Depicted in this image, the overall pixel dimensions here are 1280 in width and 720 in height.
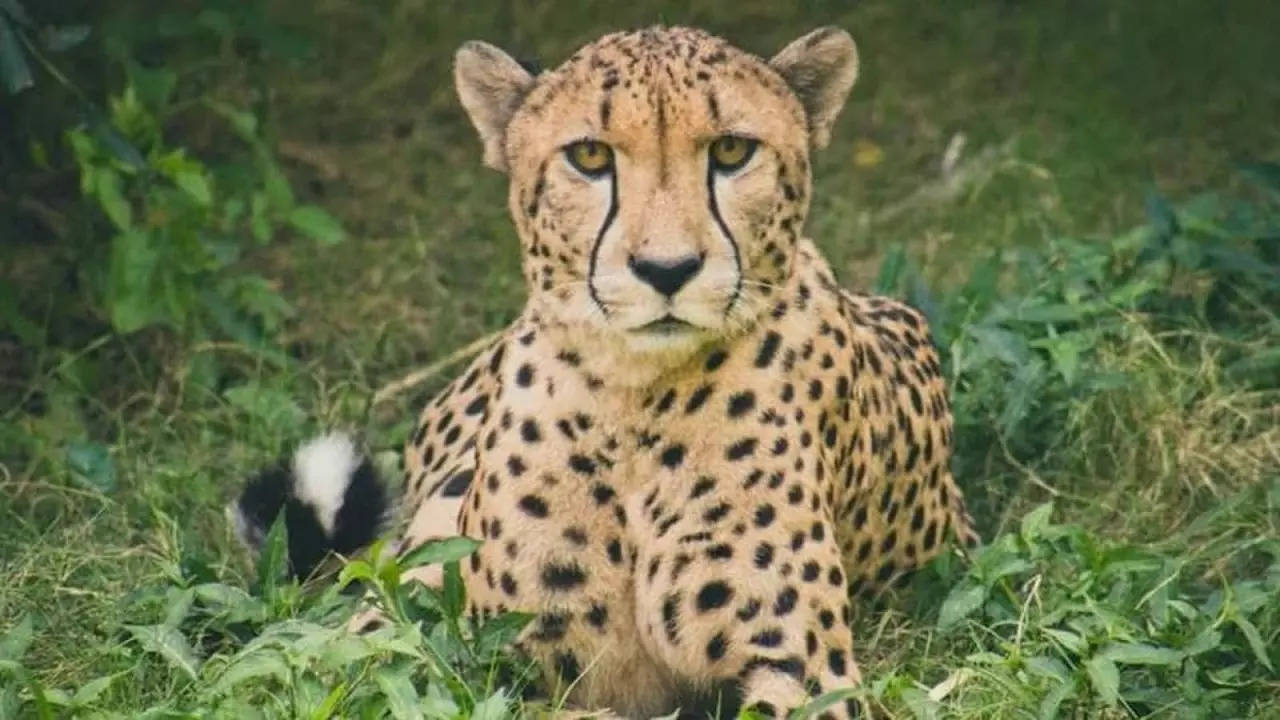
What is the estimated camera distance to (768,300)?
12.9 ft

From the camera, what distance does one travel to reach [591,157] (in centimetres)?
384

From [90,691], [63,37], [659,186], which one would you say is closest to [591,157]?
[659,186]

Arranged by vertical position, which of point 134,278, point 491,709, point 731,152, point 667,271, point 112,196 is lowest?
point 491,709

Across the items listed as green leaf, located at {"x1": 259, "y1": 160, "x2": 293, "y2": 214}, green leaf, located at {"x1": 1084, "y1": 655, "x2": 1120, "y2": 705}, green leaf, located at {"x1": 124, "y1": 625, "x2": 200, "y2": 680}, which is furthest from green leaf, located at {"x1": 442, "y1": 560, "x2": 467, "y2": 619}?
green leaf, located at {"x1": 259, "y1": 160, "x2": 293, "y2": 214}

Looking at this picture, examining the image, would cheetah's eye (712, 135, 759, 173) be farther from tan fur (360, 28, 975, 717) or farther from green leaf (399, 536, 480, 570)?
green leaf (399, 536, 480, 570)

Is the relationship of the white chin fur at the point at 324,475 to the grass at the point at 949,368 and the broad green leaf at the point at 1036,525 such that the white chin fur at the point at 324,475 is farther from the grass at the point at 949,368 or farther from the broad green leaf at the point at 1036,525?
the broad green leaf at the point at 1036,525

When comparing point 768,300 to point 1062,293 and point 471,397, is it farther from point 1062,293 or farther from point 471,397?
point 1062,293

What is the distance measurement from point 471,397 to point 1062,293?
1.17 metres

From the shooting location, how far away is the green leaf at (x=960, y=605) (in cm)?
417

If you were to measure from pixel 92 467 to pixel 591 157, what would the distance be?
4.73 feet

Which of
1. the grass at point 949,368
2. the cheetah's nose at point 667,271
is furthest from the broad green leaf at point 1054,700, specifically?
the cheetah's nose at point 667,271

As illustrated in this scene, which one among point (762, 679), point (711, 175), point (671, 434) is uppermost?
point (711, 175)

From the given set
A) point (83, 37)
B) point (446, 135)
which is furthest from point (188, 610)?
point (446, 135)

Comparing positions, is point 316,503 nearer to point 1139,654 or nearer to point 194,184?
point 194,184
